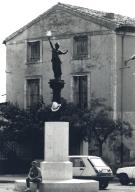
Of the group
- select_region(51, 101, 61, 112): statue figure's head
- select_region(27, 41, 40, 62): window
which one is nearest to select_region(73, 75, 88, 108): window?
select_region(27, 41, 40, 62): window

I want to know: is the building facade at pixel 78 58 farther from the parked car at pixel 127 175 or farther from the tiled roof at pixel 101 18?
the parked car at pixel 127 175

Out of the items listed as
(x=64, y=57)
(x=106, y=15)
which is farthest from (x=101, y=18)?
(x=64, y=57)

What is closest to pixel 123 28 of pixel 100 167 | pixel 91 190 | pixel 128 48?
pixel 128 48

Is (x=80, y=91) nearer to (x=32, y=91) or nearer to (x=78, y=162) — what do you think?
(x=32, y=91)

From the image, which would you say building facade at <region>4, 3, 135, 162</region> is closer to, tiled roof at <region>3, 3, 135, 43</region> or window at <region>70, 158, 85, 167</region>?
tiled roof at <region>3, 3, 135, 43</region>

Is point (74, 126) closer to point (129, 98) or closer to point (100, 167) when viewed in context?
point (129, 98)

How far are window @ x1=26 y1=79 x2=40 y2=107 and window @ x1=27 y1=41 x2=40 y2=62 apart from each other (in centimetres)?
165

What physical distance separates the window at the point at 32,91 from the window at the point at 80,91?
3.55m

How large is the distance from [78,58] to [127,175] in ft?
55.0

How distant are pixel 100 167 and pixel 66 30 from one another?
19948 mm

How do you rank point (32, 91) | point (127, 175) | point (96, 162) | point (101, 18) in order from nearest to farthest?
1. point (96, 162)
2. point (127, 175)
3. point (101, 18)
4. point (32, 91)

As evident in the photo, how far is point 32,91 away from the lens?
61531 millimetres

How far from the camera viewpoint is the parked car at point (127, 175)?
43406 millimetres

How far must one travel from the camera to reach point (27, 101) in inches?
2427
